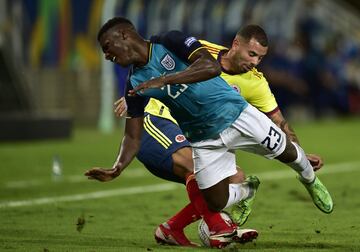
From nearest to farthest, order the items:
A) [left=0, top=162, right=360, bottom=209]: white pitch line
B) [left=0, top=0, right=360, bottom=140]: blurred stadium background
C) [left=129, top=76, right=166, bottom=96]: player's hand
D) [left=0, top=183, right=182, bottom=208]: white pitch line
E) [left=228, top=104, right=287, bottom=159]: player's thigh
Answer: [left=129, top=76, right=166, bottom=96]: player's hand → [left=228, top=104, right=287, bottom=159]: player's thigh → [left=0, top=183, right=182, bottom=208]: white pitch line → [left=0, top=162, right=360, bottom=209]: white pitch line → [left=0, top=0, right=360, bottom=140]: blurred stadium background

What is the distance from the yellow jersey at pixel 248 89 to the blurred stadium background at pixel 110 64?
11964mm

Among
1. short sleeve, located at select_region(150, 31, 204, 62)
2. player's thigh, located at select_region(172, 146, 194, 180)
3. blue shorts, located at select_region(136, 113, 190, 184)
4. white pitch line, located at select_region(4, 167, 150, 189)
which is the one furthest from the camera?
white pitch line, located at select_region(4, 167, 150, 189)

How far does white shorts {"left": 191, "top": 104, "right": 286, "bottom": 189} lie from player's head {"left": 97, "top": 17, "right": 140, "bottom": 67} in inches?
36.6

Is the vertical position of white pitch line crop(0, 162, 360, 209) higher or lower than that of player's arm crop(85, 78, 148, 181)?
lower

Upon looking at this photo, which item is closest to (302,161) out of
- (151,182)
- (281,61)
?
(151,182)

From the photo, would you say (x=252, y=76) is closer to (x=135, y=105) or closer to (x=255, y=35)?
(x=255, y=35)

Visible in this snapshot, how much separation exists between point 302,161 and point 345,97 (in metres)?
26.1

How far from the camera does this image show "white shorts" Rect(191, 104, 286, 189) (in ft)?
28.3

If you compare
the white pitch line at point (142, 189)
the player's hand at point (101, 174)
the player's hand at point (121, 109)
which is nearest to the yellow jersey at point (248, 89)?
the player's hand at point (121, 109)

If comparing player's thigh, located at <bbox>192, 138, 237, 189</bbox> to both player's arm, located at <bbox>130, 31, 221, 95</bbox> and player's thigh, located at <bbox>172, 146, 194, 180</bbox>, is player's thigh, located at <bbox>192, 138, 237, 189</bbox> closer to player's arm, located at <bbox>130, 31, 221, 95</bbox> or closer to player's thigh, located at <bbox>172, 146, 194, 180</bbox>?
player's thigh, located at <bbox>172, 146, 194, 180</bbox>

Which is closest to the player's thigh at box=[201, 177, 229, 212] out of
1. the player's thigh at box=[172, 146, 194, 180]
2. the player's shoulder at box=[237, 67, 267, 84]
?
the player's thigh at box=[172, 146, 194, 180]

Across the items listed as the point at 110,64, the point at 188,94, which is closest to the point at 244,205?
the point at 188,94

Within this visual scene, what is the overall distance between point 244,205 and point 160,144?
0.92 metres

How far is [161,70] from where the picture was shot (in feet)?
27.7
